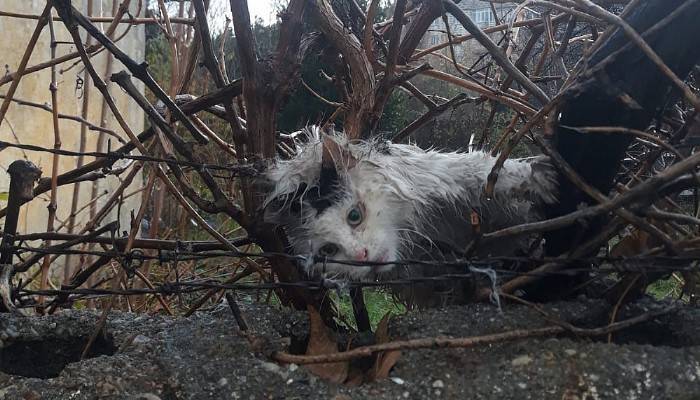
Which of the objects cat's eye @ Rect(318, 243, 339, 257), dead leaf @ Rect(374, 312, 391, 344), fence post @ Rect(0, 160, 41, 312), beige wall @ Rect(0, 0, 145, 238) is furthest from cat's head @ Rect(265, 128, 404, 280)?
beige wall @ Rect(0, 0, 145, 238)

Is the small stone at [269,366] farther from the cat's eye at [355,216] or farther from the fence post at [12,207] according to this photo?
the fence post at [12,207]

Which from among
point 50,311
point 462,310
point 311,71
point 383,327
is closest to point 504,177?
point 462,310

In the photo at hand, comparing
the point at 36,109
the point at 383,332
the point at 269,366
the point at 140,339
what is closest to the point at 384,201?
the point at 383,332

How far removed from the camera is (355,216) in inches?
53.7

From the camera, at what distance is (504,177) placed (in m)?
1.43

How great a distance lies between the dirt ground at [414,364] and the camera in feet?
3.47

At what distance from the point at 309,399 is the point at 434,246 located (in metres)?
0.50

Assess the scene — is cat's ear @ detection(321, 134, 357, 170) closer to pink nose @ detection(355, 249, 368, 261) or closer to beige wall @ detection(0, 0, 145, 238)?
pink nose @ detection(355, 249, 368, 261)

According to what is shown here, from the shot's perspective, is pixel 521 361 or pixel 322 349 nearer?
pixel 521 361

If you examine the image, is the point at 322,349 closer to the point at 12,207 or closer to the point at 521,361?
the point at 521,361

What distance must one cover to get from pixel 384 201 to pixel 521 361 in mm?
450

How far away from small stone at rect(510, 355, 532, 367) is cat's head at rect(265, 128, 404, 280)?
Result: 1.06 ft

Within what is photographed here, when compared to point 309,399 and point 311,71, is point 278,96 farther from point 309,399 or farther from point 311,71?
point 311,71

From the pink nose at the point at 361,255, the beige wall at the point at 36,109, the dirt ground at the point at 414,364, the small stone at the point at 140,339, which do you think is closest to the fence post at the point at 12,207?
the dirt ground at the point at 414,364
